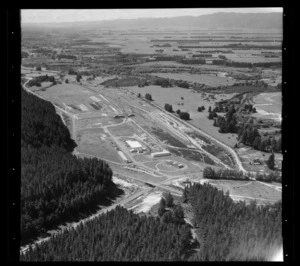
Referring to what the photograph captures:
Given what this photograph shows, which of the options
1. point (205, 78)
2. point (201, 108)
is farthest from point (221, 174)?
point (205, 78)

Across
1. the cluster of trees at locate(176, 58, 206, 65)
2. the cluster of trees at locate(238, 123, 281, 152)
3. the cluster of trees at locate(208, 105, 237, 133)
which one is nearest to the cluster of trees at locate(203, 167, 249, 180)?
the cluster of trees at locate(238, 123, 281, 152)

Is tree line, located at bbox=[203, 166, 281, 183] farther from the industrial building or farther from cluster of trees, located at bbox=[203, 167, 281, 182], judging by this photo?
the industrial building

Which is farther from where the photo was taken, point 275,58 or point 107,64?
point 107,64

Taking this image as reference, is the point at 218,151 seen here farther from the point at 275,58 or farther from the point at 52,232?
the point at 52,232

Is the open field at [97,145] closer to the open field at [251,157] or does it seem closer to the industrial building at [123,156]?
the industrial building at [123,156]

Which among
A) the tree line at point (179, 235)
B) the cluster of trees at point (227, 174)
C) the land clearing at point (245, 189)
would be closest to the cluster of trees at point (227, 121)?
the cluster of trees at point (227, 174)

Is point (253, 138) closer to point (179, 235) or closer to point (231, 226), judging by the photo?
point (231, 226)
